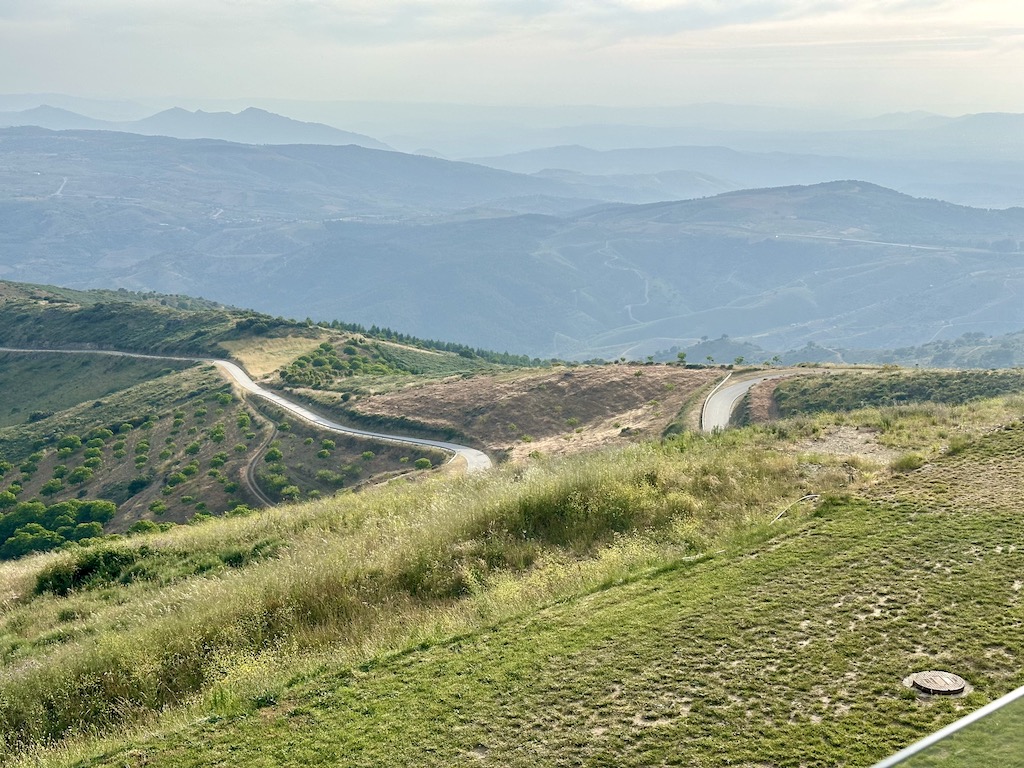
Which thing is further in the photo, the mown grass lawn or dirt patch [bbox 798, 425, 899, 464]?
dirt patch [bbox 798, 425, 899, 464]

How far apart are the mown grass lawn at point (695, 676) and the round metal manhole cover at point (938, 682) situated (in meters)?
0.10

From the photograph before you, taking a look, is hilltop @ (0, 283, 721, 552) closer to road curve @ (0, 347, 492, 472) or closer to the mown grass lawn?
road curve @ (0, 347, 492, 472)

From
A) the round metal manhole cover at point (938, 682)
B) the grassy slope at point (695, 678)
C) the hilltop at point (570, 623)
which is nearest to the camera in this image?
the grassy slope at point (695, 678)

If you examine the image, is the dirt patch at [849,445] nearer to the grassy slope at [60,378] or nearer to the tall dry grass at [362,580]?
the tall dry grass at [362,580]

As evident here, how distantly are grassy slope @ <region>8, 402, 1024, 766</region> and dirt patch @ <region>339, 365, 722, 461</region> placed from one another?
3577 cm

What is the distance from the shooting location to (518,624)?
1024 centimetres

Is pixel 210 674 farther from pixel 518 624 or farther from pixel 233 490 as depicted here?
pixel 233 490

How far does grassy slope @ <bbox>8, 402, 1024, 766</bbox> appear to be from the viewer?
23.2 feet

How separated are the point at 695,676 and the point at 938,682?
2272 mm

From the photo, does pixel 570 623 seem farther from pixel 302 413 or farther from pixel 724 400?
pixel 302 413

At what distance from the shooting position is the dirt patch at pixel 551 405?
51594 mm

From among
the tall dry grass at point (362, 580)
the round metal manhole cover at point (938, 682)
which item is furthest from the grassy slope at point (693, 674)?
the tall dry grass at point (362, 580)

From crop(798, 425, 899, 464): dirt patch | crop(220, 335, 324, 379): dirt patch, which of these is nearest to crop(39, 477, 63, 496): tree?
crop(220, 335, 324, 379): dirt patch

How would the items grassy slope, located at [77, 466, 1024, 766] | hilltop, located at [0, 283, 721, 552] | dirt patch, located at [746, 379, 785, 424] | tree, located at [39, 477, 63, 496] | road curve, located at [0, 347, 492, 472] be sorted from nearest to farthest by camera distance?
grassy slope, located at [77, 466, 1024, 766]
dirt patch, located at [746, 379, 785, 424]
hilltop, located at [0, 283, 721, 552]
road curve, located at [0, 347, 492, 472]
tree, located at [39, 477, 63, 496]
